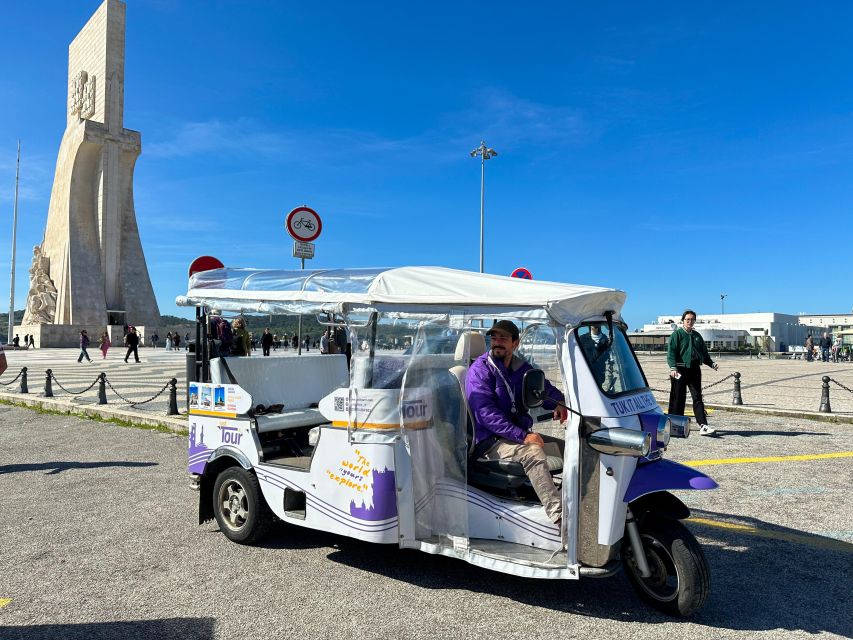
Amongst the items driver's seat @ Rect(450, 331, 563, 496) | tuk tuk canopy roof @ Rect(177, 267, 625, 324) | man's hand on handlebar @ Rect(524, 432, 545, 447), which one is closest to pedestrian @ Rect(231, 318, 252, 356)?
tuk tuk canopy roof @ Rect(177, 267, 625, 324)

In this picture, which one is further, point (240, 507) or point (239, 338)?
point (239, 338)

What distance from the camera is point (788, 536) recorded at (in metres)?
5.11

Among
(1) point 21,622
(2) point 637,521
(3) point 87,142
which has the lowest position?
(1) point 21,622

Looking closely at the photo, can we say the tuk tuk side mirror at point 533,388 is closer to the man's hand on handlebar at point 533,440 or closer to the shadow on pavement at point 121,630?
the man's hand on handlebar at point 533,440

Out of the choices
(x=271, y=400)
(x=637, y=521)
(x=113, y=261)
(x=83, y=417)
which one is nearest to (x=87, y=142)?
(x=113, y=261)

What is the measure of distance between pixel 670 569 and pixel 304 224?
251 inches

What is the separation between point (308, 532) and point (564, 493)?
258 cm

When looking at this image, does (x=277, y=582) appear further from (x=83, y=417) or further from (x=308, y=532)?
(x=83, y=417)

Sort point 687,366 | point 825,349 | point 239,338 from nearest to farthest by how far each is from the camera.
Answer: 1. point 239,338
2. point 687,366
3. point 825,349

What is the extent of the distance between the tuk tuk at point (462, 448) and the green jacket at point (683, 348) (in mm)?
5649

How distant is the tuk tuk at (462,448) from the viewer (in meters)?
→ 3.64

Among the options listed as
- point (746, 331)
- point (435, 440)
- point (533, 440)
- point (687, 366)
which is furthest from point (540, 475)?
point (746, 331)

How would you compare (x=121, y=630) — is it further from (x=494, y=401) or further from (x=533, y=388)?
(x=533, y=388)

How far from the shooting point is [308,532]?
5.33 m
